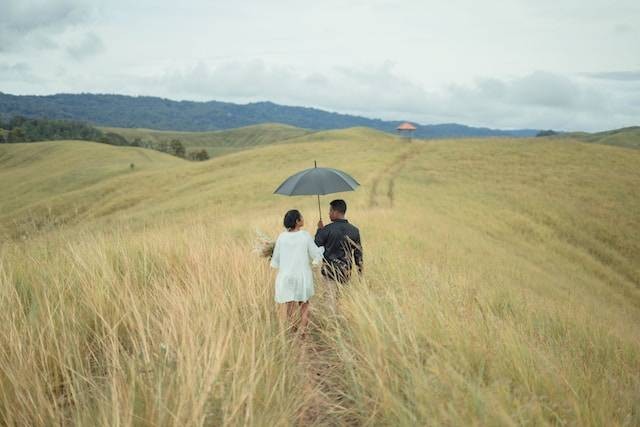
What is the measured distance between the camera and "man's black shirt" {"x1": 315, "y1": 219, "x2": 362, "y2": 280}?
6352 mm

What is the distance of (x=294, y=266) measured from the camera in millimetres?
5578

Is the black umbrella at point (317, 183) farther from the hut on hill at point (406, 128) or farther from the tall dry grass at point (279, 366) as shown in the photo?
the hut on hill at point (406, 128)

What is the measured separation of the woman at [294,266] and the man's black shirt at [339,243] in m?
0.51

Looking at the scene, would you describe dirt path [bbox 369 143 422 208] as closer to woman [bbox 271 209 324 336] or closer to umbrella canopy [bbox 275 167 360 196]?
umbrella canopy [bbox 275 167 360 196]

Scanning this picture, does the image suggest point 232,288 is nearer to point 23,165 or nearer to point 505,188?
point 505,188

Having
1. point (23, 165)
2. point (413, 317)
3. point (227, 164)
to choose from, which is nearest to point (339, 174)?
point (413, 317)

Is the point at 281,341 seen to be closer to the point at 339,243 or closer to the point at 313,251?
the point at 313,251

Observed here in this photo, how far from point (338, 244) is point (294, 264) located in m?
1.01

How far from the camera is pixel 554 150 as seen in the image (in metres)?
53.6

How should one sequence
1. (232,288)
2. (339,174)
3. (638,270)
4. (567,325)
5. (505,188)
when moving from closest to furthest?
(232,288)
(567,325)
(339,174)
(638,270)
(505,188)

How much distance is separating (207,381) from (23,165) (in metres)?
112

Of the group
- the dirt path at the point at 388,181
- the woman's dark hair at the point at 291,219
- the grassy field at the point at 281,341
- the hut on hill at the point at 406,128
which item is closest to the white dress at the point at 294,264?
the woman's dark hair at the point at 291,219

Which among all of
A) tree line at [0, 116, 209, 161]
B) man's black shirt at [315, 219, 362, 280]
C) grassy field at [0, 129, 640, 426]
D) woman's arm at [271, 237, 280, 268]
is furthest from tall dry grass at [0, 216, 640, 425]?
tree line at [0, 116, 209, 161]

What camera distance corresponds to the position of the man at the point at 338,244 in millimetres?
6285
